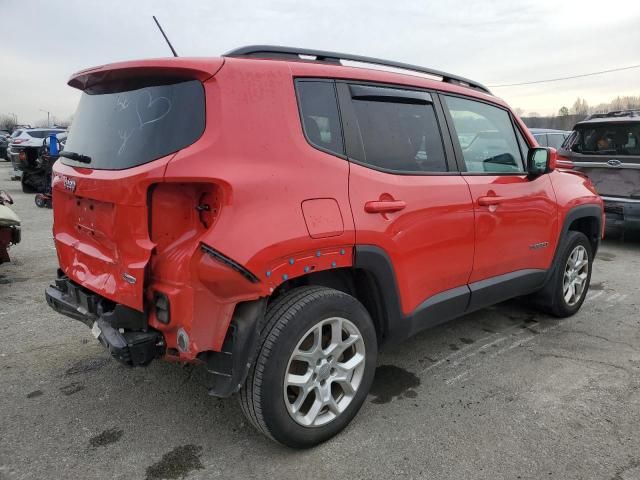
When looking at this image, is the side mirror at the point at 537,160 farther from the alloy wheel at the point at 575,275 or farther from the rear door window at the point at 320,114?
the rear door window at the point at 320,114

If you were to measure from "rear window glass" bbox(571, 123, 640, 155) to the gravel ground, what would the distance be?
4.22 metres

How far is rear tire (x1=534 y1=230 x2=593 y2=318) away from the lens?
171 inches

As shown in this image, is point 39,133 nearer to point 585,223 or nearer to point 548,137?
point 548,137

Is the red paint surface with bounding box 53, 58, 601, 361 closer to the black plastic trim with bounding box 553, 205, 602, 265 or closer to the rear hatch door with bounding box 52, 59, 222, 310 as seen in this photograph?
the rear hatch door with bounding box 52, 59, 222, 310

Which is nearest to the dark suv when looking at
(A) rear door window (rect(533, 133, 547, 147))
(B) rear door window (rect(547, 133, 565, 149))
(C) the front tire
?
(A) rear door window (rect(533, 133, 547, 147))

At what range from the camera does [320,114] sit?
2658 millimetres

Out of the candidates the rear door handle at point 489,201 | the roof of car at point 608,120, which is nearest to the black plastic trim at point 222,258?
the rear door handle at point 489,201

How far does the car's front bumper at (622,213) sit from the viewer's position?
7.16m

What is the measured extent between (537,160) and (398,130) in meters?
1.44

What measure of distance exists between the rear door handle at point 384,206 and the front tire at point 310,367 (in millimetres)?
474

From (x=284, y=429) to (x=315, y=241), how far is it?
0.92 meters

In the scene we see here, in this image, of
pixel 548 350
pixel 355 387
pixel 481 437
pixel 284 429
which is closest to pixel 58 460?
pixel 284 429

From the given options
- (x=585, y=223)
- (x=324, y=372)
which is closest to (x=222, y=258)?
(x=324, y=372)

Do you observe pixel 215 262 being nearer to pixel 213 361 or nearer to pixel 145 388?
pixel 213 361
